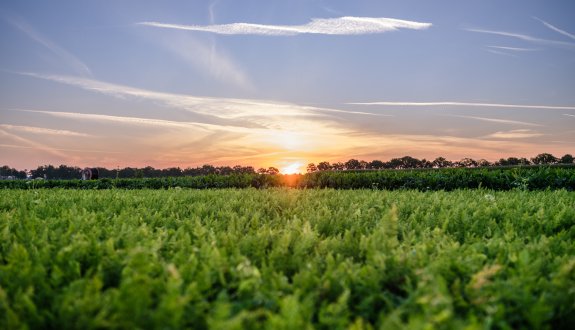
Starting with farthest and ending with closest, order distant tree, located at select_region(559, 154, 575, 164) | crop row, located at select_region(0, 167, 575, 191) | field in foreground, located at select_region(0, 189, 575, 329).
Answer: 1. distant tree, located at select_region(559, 154, 575, 164)
2. crop row, located at select_region(0, 167, 575, 191)
3. field in foreground, located at select_region(0, 189, 575, 329)

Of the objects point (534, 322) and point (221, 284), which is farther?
point (221, 284)

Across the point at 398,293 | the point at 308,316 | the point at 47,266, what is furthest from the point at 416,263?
the point at 47,266

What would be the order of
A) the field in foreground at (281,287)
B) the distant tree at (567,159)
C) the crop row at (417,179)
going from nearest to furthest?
the field in foreground at (281,287) < the crop row at (417,179) < the distant tree at (567,159)

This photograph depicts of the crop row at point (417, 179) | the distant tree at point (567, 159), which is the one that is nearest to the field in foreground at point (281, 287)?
the crop row at point (417, 179)

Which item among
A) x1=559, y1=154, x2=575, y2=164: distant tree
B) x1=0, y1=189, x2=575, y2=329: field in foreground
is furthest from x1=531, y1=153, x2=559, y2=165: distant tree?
x1=0, y1=189, x2=575, y2=329: field in foreground

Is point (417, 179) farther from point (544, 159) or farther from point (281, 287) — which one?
point (544, 159)

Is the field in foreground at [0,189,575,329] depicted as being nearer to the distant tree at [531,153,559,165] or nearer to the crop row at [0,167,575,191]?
the crop row at [0,167,575,191]

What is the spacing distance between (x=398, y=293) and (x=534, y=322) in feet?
2.69

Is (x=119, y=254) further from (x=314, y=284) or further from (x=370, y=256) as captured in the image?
(x=370, y=256)

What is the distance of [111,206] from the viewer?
6.99 meters

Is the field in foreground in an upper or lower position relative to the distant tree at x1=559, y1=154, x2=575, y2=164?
lower

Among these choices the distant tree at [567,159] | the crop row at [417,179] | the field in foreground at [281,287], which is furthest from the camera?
the distant tree at [567,159]

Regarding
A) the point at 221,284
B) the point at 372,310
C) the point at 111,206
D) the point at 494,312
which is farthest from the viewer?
the point at 111,206

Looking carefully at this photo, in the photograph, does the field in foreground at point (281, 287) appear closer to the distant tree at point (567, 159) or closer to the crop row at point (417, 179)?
the crop row at point (417, 179)
